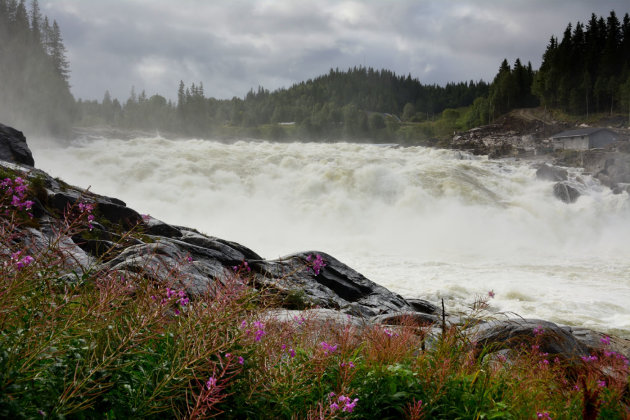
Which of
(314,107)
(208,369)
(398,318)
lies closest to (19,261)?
(208,369)

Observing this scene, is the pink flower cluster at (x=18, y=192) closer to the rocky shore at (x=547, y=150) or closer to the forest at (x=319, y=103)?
the rocky shore at (x=547, y=150)

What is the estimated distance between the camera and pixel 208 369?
7.16 ft

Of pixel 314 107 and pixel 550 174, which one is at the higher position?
pixel 314 107

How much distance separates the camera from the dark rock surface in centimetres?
1277

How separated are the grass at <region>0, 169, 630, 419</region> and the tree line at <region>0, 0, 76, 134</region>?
2223 inches

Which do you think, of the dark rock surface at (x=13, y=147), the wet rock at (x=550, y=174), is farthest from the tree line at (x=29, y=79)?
the wet rock at (x=550, y=174)

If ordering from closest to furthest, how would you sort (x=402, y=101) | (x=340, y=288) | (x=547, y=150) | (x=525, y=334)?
(x=525, y=334) → (x=340, y=288) → (x=547, y=150) → (x=402, y=101)

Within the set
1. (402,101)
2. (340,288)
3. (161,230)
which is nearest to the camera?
(340,288)

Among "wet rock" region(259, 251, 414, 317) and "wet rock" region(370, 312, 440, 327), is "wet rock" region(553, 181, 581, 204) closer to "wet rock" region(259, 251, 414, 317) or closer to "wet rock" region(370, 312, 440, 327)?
"wet rock" region(259, 251, 414, 317)

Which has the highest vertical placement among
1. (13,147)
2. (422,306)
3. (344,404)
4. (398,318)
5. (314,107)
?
(314,107)

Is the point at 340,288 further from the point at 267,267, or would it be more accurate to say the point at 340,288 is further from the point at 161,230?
the point at 161,230

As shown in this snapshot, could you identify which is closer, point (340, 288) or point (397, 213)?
point (340, 288)

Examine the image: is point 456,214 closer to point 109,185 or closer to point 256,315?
point 109,185

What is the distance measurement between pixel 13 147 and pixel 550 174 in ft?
114
